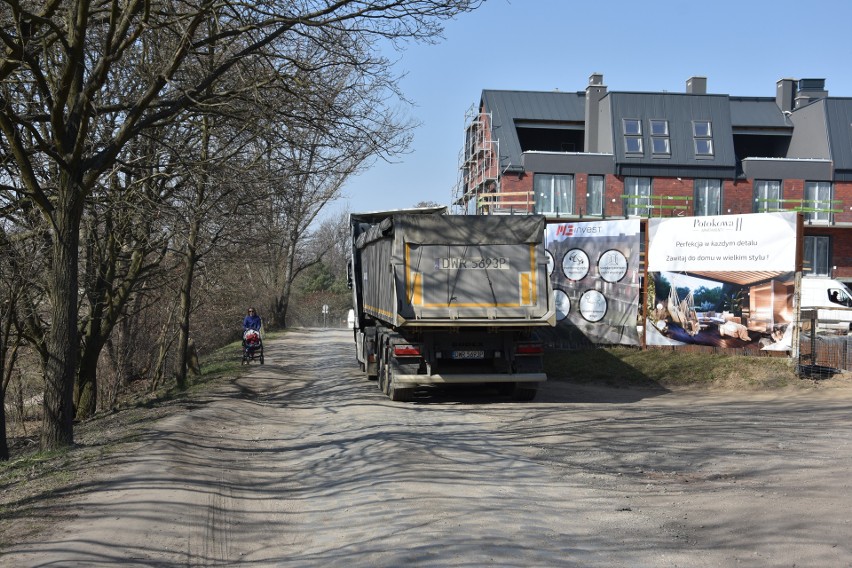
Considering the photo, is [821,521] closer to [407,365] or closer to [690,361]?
[407,365]

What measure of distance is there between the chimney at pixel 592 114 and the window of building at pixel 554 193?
9.91ft

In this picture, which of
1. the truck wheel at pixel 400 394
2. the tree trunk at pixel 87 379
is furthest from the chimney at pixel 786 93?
the tree trunk at pixel 87 379

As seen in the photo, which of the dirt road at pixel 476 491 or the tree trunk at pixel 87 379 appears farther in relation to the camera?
the tree trunk at pixel 87 379

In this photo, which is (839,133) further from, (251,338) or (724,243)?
(251,338)

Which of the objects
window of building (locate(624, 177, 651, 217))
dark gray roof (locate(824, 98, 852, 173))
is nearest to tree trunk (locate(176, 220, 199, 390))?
window of building (locate(624, 177, 651, 217))

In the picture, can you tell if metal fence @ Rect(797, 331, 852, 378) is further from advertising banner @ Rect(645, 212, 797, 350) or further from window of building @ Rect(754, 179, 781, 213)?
window of building @ Rect(754, 179, 781, 213)

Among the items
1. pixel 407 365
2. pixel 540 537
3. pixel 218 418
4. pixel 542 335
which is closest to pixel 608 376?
pixel 542 335

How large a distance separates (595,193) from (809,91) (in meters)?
14.6

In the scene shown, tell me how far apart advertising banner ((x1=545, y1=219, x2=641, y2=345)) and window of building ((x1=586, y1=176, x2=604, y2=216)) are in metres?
22.4

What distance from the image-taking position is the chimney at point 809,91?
4619 centimetres

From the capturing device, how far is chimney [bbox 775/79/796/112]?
47.0 meters

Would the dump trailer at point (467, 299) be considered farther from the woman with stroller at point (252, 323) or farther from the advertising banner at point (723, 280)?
the woman with stroller at point (252, 323)

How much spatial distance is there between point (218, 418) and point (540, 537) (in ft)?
26.9

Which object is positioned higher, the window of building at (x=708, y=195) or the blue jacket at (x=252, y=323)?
the window of building at (x=708, y=195)
